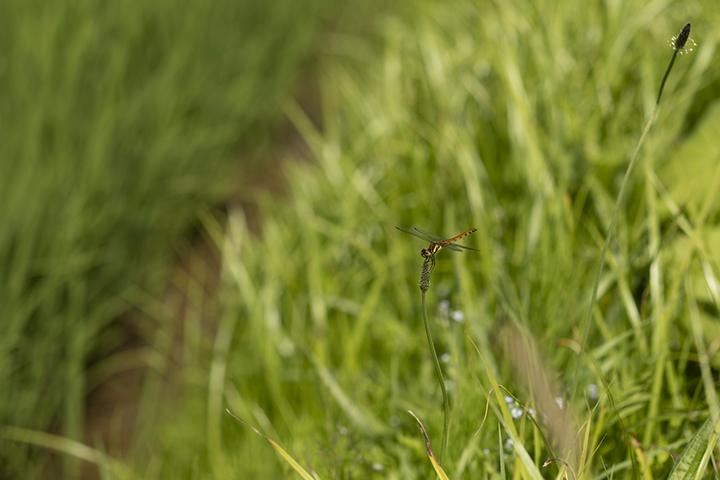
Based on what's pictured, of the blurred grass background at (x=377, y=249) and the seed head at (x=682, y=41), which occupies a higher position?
the seed head at (x=682, y=41)

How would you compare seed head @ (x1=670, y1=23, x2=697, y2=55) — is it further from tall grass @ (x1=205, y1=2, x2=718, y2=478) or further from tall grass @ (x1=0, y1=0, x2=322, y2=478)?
tall grass @ (x1=0, y1=0, x2=322, y2=478)

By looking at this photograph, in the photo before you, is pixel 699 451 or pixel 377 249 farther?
pixel 377 249

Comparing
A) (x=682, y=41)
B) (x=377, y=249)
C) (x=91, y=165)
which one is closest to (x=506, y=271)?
(x=377, y=249)

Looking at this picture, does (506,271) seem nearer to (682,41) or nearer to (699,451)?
(699,451)

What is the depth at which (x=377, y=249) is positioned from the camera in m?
1.58

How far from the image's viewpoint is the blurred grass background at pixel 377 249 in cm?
94

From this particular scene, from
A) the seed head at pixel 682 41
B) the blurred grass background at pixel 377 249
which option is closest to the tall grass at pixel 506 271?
the blurred grass background at pixel 377 249

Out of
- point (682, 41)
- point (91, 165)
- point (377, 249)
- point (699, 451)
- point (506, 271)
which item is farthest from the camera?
point (91, 165)

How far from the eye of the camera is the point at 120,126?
→ 1926 millimetres

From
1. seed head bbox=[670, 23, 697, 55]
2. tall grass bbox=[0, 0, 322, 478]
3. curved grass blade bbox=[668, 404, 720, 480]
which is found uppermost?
seed head bbox=[670, 23, 697, 55]

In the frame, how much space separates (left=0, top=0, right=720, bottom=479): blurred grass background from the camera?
0.94 metres

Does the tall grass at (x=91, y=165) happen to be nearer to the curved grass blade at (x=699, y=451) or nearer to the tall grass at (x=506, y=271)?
the tall grass at (x=506, y=271)

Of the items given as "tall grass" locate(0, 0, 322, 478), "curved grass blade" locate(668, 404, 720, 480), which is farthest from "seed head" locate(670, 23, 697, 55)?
"tall grass" locate(0, 0, 322, 478)

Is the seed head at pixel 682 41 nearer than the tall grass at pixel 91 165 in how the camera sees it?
Yes
